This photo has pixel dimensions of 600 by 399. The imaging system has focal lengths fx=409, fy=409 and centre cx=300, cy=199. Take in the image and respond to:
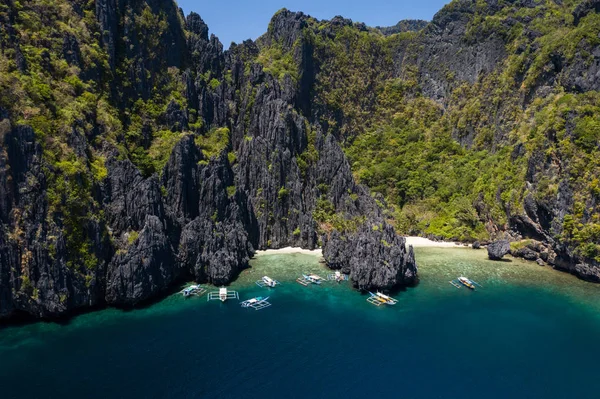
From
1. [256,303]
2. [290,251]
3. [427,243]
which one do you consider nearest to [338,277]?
[256,303]

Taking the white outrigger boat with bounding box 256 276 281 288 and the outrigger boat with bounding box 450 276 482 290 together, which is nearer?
the white outrigger boat with bounding box 256 276 281 288

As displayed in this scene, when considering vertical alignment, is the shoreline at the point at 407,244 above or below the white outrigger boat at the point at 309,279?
above

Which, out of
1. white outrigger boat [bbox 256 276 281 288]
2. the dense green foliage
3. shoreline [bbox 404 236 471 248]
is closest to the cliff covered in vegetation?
the dense green foliage

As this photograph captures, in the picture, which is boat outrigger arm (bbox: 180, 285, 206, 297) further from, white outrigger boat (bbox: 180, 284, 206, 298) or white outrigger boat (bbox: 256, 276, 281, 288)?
white outrigger boat (bbox: 256, 276, 281, 288)

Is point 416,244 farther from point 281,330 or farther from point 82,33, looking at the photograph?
point 82,33

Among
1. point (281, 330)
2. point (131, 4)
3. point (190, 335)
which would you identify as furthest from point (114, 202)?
point (131, 4)

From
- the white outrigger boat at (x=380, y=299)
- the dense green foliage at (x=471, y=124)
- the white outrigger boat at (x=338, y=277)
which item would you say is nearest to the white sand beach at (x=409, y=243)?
the dense green foliage at (x=471, y=124)

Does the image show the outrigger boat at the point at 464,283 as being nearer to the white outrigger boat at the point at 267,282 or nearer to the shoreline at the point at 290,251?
the shoreline at the point at 290,251
